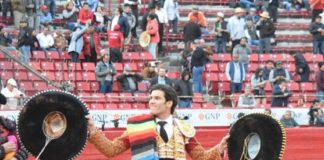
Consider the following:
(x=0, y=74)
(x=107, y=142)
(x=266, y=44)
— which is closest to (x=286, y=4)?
(x=266, y=44)

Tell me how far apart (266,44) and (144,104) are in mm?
6775

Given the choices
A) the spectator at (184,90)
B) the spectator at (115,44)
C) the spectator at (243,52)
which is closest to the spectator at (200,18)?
the spectator at (243,52)

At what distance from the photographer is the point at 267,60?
80.0 ft

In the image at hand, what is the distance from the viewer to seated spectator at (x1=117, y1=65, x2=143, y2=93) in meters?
21.2

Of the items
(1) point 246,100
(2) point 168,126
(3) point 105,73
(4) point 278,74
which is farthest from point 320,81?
(2) point 168,126

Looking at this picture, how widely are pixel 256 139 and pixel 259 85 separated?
12058 millimetres

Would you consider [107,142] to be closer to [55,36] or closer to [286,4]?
[55,36]

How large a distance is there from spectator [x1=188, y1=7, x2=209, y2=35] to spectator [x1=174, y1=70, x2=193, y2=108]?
4.81m

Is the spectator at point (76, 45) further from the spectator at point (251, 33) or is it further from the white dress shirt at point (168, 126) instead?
the white dress shirt at point (168, 126)

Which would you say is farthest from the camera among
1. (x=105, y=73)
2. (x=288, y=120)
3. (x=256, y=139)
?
(x=105, y=73)

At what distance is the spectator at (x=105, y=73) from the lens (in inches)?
836

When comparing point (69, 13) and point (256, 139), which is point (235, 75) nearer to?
point (69, 13)

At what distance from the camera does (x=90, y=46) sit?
899 inches

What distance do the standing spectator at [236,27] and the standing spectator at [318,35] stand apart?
1788 millimetres
